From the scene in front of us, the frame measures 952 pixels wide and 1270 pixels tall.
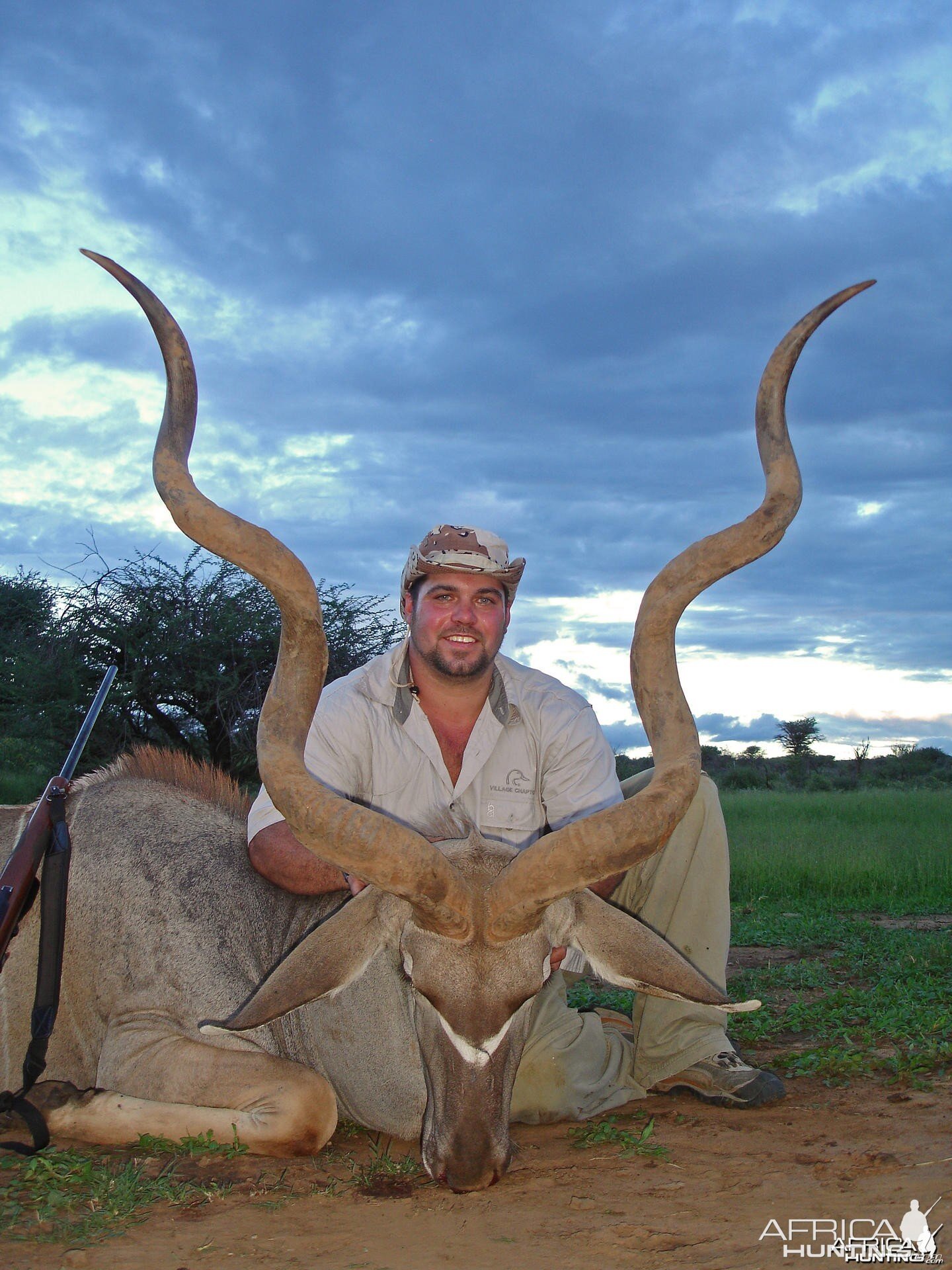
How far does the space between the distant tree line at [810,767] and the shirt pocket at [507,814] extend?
20557 mm

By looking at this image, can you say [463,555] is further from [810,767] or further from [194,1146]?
[810,767]

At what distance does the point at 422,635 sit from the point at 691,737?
1617 millimetres

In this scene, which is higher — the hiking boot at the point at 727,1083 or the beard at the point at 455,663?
the beard at the point at 455,663

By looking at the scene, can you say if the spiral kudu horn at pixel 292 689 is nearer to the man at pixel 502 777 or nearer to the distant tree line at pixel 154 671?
the man at pixel 502 777

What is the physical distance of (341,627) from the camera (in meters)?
17.5

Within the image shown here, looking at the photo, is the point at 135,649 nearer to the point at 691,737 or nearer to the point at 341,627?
the point at 341,627

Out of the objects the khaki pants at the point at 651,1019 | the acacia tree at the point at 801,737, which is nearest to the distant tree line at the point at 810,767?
the acacia tree at the point at 801,737

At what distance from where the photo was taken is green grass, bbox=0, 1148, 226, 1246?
11.3ft

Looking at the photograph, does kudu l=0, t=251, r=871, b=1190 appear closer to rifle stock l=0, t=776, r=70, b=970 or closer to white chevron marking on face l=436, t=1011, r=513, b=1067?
white chevron marking on face l=436, t=1011, r=513, b=1067

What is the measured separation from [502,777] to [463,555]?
0.99 m

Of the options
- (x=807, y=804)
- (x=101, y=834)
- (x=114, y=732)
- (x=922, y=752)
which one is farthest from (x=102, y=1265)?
(x=922, y=752)

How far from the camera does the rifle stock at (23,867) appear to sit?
4543mm

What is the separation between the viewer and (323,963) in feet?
12.8

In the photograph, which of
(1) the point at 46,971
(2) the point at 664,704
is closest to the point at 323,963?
(1) the point at 46,971
